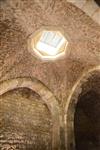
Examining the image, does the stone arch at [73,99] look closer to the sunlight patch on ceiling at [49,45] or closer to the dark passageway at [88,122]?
the dark passageway at [88,122]

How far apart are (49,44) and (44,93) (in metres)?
1.47

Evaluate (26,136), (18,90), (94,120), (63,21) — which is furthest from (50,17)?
(94,120)

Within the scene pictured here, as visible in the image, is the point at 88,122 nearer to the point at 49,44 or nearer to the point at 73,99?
the point at 73,99

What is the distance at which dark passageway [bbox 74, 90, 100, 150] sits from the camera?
7031 mm

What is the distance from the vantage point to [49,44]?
724 centimetres

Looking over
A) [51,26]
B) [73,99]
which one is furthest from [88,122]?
[51,26]

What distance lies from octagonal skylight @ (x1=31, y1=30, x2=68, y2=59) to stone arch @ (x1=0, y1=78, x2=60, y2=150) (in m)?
0.80

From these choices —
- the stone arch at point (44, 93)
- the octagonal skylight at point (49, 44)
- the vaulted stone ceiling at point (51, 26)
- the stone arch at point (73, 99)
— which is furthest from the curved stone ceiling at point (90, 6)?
the stone arch at point (44, 93)

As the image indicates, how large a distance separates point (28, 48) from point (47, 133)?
2.31 metres

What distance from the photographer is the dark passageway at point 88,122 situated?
23.1 ft

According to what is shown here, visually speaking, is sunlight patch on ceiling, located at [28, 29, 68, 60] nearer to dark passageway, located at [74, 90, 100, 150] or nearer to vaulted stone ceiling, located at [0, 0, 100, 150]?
vaulted stone ceiling, located at [0, 0, 100, 150]

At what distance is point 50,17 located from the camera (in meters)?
5.39

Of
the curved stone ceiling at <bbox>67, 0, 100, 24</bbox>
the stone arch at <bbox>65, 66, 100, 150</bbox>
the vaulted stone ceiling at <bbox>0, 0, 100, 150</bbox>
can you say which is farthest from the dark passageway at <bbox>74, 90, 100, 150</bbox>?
the curved stone ceiling at <bbox>67, 0, 100, 24</bbox>

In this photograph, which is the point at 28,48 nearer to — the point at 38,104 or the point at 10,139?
the point at 38,104
